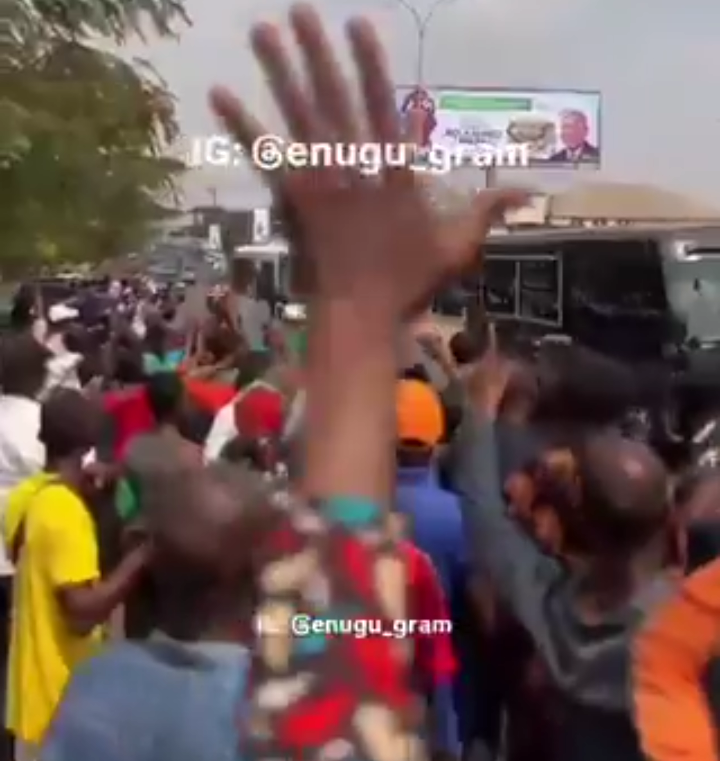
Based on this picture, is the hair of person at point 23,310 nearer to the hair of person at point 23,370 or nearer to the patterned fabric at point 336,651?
the hair of person at point 23,370

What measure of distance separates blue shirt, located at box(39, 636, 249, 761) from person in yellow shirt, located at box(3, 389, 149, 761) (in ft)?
6.62

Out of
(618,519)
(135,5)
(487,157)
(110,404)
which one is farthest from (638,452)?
(135,5)

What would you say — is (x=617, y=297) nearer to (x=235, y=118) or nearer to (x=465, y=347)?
(x=465, y=347)

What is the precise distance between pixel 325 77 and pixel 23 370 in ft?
14.6

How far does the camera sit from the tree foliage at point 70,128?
28297 millimetres

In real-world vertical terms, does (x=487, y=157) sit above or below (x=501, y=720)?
above

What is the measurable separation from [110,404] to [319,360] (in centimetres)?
431

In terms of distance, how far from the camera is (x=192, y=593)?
2.44 m

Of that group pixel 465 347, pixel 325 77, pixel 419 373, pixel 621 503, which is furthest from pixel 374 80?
pixel 465 347

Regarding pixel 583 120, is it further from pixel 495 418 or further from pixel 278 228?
pixel 278 228

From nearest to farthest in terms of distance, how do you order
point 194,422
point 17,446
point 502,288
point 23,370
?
point 17,446
point 23,370
point 194,422
point 502,288

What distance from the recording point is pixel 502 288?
61.8ft

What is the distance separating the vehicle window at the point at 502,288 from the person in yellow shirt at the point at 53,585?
13338 mm

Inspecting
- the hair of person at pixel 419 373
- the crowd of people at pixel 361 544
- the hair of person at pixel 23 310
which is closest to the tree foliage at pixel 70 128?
the hair of person at pixel 23 310
